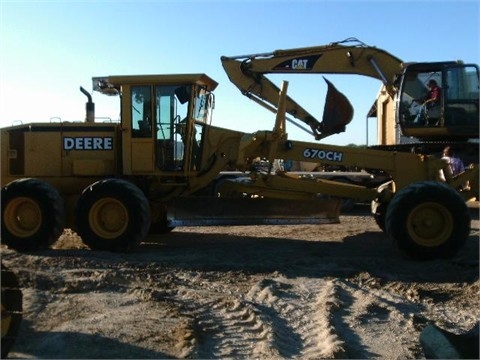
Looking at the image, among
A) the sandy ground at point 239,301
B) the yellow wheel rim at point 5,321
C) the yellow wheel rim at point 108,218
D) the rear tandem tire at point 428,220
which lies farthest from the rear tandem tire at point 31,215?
the rear tandem tire at point 428,220

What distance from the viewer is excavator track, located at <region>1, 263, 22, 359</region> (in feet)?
14.6

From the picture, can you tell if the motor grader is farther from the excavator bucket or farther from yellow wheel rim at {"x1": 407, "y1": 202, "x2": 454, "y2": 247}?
the excavator bucket

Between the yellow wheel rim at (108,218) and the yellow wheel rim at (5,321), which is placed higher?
the yellow wheel rim at (108,218)

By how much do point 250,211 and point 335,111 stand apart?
2758 mm

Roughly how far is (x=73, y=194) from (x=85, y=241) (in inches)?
48.7

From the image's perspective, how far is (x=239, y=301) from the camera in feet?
19.9

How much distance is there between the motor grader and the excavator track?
14.0ft

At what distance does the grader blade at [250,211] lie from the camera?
968 centimetres

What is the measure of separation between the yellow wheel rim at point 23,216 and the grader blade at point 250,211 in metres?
2.08

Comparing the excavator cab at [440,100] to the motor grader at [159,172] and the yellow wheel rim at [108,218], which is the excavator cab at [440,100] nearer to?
the motor grader at [159,172]

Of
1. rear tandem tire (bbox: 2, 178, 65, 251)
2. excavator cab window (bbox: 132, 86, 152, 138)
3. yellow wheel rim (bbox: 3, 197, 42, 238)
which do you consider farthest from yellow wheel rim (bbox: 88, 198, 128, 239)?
excavator cab window (bbox: 132, 86, 152, 138)

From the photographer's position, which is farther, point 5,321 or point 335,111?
point 335,111

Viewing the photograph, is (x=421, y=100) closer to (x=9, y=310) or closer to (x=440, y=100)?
(x=440, y=100)

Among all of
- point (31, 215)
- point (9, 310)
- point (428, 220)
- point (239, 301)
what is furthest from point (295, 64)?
point (9, 310)
